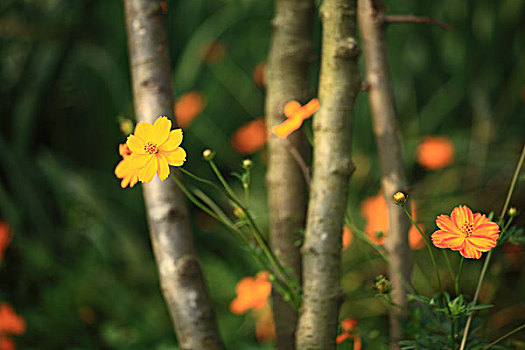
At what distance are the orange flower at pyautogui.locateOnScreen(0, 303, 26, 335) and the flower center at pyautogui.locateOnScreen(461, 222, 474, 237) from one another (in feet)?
3.30

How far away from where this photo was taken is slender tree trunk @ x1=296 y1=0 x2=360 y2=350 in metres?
0.74

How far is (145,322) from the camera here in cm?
126

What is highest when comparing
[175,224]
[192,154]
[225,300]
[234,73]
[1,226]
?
[234,73]

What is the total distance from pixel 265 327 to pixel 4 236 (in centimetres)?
72

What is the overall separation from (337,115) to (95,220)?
1.07m

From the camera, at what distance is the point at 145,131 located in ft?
2.01

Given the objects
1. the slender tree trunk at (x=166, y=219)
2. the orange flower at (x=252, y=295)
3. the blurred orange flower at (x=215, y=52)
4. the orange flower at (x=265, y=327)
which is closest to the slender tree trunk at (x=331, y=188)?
the slender tree trunk at (x=166, y=219)

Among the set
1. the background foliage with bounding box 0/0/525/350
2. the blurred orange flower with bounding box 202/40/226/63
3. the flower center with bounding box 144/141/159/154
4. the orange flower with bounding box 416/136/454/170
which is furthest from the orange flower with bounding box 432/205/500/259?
the blurred orange flower with bounding box 202/40/226/63

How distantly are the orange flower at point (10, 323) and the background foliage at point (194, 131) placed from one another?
4.5 inches

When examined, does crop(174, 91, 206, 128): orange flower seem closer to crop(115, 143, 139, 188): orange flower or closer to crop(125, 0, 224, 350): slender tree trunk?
crop(125, 0, 224, 350): slender tree trunk

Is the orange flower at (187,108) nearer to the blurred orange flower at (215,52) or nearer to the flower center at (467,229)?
the blurred orange flower at (215,52)

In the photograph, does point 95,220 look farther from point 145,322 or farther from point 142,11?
point 142,11

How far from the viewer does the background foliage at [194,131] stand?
4.83 ft

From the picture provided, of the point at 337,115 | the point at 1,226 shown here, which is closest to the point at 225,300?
the point at 1,226
